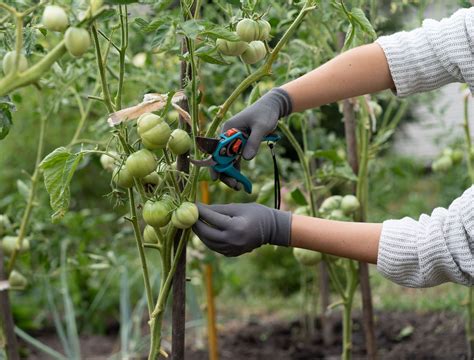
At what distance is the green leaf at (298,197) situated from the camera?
2045 millimetres

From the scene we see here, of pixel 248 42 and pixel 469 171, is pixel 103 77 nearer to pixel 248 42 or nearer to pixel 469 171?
pixel 248 42

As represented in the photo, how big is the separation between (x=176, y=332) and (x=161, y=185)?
1.00 feet

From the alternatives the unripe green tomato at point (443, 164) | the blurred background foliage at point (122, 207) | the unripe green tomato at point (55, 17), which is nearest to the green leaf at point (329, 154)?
the blurred background foliage at point (122, 207)

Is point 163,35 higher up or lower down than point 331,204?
higher up

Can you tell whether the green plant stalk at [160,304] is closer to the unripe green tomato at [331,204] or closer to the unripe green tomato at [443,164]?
the unripe green tomato at [331,204]

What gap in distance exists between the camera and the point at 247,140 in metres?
1.51

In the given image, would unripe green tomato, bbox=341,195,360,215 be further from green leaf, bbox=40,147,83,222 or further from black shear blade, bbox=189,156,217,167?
green leaf, bbox=40,147,83,222

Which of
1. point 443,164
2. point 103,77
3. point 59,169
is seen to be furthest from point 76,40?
point 443,164

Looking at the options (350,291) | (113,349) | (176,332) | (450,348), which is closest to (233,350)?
(113,349)

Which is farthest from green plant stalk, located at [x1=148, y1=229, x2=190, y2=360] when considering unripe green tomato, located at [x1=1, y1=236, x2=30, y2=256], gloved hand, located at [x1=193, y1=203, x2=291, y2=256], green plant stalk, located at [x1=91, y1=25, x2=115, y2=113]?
unripe green tomato, located at [x1=1, y1=236, x2=30, y2=256]

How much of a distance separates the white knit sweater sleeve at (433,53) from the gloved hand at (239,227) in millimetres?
410

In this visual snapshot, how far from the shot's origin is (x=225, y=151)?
56.3 inches

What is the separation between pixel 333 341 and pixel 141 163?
1.97 metres

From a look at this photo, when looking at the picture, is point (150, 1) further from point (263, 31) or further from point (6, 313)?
point (6, 313)
